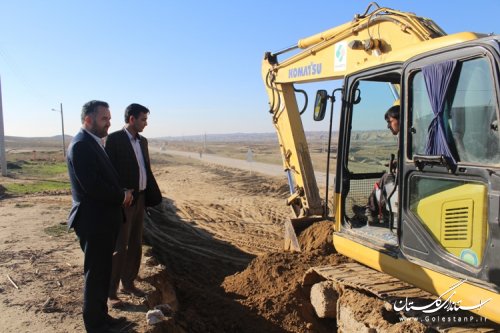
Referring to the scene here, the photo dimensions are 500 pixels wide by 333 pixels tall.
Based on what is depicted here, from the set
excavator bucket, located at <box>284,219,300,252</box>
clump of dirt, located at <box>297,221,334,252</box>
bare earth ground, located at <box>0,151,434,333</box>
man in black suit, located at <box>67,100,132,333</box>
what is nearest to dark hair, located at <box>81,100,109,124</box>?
man in black suit, located at <box>67,100,132,333</box>

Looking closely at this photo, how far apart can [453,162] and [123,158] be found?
10.3 ft

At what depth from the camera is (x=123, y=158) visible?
4.70 m

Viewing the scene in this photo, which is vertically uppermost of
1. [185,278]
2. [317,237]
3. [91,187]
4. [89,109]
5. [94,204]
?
[89,109]

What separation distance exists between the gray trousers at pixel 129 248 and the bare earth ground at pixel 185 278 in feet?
1.04

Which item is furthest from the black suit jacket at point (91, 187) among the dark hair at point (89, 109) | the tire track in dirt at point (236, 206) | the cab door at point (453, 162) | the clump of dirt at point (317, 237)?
the tire track in dirt at point (236, 206)

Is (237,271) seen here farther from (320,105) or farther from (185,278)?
(320,105)

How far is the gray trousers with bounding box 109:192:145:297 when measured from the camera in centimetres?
467

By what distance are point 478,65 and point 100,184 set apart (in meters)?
2.95

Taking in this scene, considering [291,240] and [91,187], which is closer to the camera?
[91,187]

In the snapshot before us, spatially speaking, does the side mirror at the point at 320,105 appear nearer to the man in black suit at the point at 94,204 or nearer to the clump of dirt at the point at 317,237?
the clump of dirt at the point at 317,237

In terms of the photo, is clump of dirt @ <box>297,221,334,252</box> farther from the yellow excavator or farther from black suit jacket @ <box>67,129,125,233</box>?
black suit jacket @ <box>67,129,125,233</box>

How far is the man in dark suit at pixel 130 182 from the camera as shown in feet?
15.3

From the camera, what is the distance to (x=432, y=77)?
3.21m

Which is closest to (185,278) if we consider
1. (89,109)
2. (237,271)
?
(237,271)
